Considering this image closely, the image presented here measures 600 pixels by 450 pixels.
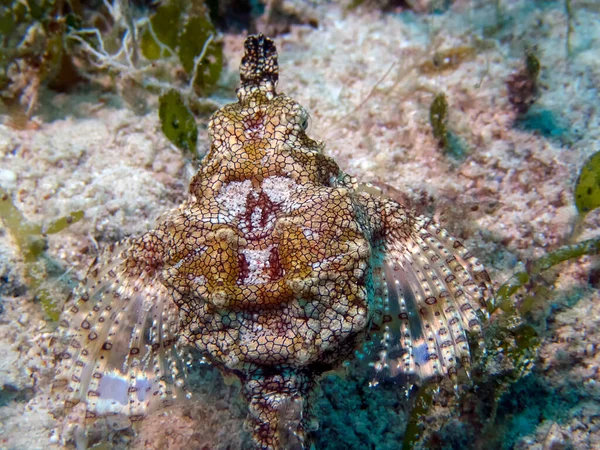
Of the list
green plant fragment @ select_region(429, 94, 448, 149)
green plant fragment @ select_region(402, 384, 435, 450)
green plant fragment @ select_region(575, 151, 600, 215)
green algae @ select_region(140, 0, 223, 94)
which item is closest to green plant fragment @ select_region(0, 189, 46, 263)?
green algae @ select_region(140, 0, 223, 94)

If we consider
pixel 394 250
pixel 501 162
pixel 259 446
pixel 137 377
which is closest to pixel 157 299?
pixel 137 377

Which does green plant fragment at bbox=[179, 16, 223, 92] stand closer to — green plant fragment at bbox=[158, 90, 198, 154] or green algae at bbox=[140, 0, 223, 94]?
green algae at bbox=[140, 0, 223, 94]

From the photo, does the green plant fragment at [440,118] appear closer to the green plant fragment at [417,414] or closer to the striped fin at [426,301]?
the striped fin at [426,301]

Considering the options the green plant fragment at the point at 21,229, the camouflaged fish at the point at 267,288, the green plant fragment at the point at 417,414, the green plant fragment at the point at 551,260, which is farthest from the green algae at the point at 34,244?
the green plant fragment at the point at 551,260

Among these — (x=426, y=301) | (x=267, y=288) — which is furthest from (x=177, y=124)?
(x=426, y=301)

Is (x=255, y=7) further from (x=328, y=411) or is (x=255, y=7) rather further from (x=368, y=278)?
(x=328, y=411)

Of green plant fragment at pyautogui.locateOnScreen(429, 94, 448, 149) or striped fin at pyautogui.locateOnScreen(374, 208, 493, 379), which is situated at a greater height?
green plant fragment at pyautogui.locateOnScreen(429, 94, 448, 149)
